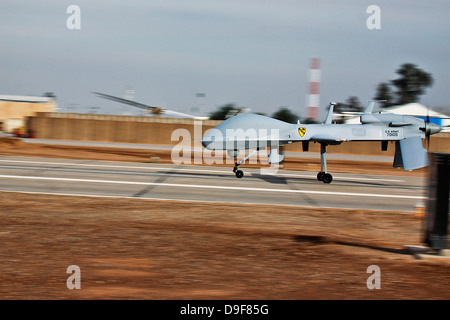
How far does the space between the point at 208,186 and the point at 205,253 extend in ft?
33.5

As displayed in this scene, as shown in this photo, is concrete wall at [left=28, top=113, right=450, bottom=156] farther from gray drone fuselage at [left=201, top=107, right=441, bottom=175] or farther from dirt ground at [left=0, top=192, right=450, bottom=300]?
dirt ground at [left=0, top=192, right=450, bottom=300]

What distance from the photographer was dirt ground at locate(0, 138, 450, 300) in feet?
22.6

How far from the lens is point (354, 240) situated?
10.6 metres

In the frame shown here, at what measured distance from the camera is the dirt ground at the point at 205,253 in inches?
271

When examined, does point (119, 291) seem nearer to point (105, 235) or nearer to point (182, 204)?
point (105, 235)

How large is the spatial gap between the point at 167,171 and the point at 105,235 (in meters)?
13.9

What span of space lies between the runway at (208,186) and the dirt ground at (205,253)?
2225mm
